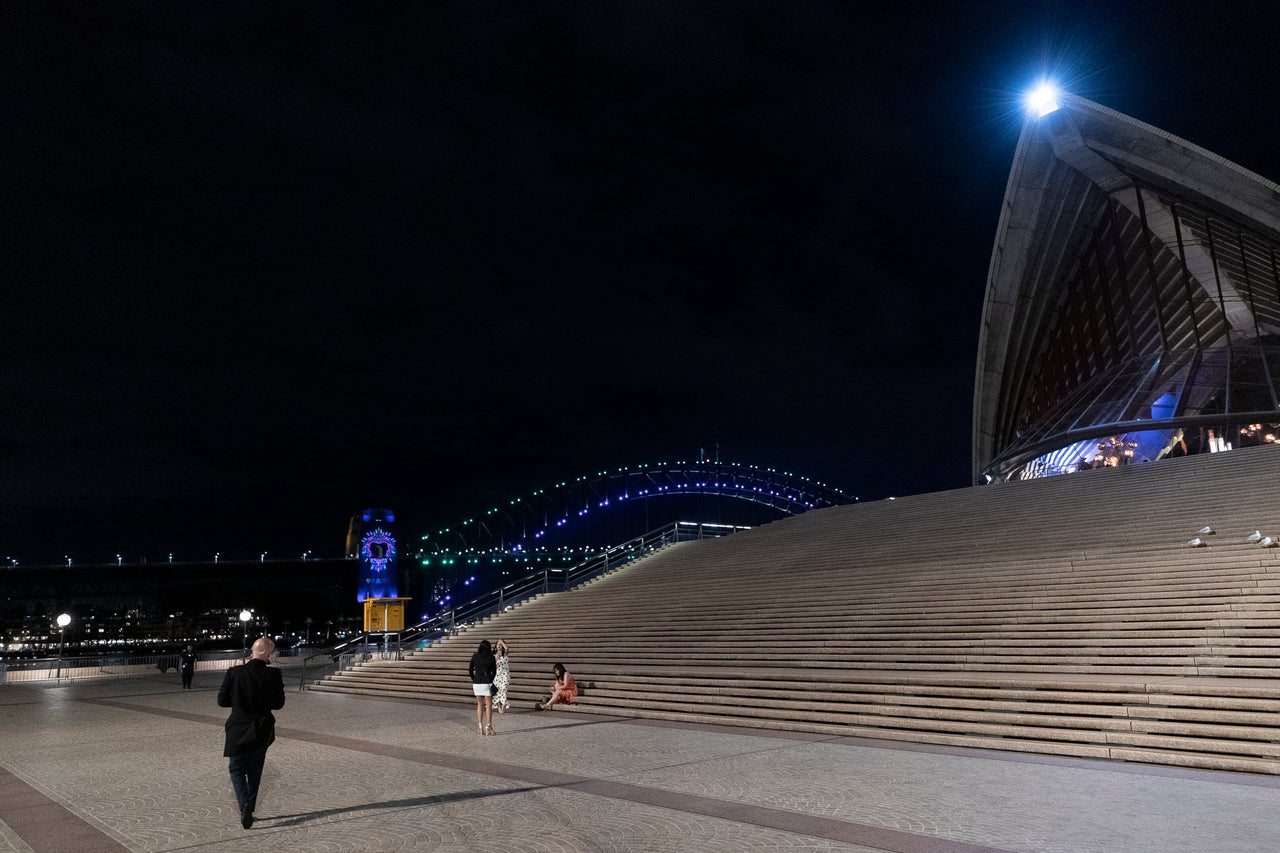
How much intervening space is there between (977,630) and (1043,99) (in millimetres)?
34348

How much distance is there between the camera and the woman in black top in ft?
39.7

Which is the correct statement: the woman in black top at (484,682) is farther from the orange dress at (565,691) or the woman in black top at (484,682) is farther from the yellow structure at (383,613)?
the yellow structure at (383,613)

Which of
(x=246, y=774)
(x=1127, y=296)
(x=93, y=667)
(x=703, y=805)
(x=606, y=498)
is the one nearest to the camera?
(x=246, y=774)

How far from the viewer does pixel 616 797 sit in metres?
7.55

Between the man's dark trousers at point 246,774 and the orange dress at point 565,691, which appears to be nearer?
the man's dark trousers at point 246,774

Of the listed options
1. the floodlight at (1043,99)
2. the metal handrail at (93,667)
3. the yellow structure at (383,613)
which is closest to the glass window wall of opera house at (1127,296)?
the floodlight at (1043,99)

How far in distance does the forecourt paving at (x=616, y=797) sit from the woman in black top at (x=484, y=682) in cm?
34

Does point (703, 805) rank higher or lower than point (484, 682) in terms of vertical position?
lower

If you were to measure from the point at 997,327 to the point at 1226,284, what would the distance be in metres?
12.3

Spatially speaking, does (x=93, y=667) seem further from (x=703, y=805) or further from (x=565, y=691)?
(x=703, y=805)

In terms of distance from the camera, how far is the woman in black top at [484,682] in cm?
1210

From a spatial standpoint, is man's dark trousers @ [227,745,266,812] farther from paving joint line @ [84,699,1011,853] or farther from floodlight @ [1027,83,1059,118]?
floodlight @ [1027,83,1059,118]

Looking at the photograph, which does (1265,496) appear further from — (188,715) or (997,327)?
(997,327)

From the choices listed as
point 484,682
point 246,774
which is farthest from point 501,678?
point 246,774
